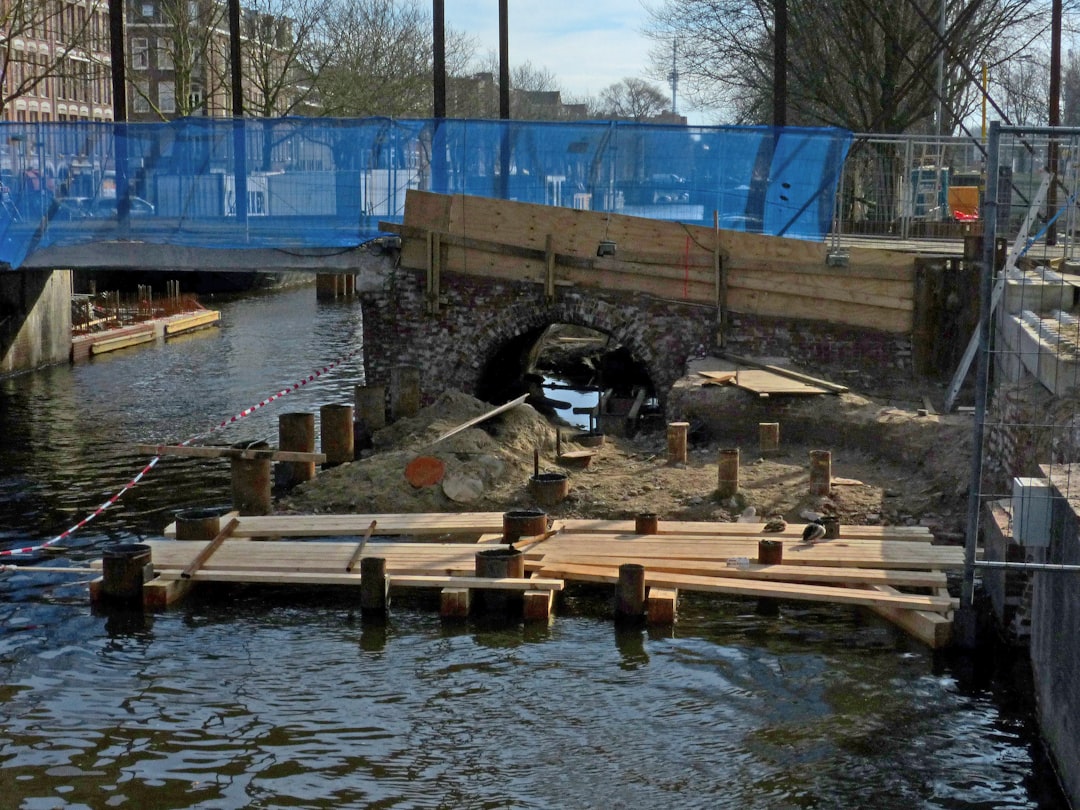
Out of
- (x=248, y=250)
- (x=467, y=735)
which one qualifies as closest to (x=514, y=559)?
(x=467, y=735)

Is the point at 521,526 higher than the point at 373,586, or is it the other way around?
the point at 521,526

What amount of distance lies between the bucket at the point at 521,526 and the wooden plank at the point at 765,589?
904 mm

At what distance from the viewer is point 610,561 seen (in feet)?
43.5

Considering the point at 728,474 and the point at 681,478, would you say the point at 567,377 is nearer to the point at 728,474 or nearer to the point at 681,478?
the point at 681,478

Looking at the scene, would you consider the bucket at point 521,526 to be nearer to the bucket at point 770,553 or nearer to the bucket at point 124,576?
the bucket at point 770,553

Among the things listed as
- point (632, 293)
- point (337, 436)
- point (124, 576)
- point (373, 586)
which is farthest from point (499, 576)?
point (632, 293)

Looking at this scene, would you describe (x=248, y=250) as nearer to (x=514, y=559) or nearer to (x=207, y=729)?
(x=514, y=559)

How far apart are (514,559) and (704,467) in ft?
14.8

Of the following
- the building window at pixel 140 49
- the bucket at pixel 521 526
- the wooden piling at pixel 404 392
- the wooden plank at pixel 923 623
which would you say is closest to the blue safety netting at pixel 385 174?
the wooden piling at pixel 404 392

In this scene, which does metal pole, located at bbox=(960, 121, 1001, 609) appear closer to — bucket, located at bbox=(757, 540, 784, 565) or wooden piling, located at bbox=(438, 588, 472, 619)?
bucket, located at bbox=(757, 540, 784, 565)

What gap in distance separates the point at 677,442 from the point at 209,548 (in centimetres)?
589

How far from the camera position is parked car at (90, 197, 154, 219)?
22.5 meters

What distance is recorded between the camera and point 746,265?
20.5 meters

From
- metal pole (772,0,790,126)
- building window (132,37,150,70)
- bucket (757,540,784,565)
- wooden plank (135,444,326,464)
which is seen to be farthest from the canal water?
building window (132,37,150,70)
